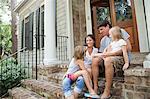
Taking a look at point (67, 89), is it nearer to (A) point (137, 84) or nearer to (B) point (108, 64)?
(B) point (108, 64)

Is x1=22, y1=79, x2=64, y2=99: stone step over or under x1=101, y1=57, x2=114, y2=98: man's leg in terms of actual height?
under

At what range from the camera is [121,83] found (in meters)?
2.51

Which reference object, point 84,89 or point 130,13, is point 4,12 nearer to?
point 130,13

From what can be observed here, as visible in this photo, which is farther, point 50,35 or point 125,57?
point 50,35

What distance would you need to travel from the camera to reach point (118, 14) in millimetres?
5281

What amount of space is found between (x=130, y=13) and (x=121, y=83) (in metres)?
2.95

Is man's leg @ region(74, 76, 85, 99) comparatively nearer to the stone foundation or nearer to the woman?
the woman

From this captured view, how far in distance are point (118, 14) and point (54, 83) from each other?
8.64 ft

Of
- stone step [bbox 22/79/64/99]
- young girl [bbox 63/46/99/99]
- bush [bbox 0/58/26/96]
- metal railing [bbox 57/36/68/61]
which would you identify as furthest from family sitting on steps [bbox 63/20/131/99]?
bush [bbox 0/58/26/96]

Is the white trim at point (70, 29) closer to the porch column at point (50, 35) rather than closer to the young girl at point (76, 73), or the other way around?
the porch column at point (50, 35)

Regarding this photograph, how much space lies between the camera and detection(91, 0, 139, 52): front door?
15.8 ft

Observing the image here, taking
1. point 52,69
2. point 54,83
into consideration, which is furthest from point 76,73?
point 52,69

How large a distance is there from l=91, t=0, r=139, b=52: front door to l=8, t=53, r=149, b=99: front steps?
739 millimetres

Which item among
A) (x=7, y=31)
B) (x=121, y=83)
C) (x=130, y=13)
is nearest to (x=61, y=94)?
(x=121, y=83)
